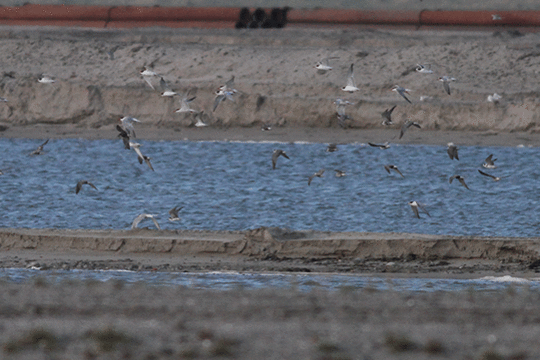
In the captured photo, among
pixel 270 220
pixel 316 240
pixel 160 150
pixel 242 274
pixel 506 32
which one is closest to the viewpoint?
pixel 242 274

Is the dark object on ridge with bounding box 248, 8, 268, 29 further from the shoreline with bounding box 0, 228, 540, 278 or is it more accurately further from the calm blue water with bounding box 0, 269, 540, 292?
the calm blue water with bounding box 0, 269, 540, 292

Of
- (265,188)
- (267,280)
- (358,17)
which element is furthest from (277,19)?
(267,280)

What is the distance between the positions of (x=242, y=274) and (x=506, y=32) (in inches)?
1341

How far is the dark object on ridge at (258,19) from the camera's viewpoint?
1981 inches

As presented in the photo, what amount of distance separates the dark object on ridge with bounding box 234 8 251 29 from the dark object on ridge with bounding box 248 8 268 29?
0.74 ft

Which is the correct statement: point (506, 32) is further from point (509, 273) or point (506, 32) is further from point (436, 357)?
point (436, 357)

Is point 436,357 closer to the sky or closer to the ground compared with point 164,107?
closer to the sky

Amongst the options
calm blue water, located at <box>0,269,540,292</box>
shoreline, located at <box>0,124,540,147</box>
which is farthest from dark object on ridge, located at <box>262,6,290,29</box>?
calm blue water, located at <box>0,269,540,292</box>

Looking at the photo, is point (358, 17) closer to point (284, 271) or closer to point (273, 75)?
point (273, 75)

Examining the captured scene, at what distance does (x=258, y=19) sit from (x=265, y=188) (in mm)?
27652

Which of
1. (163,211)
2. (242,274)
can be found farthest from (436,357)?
(163,211)

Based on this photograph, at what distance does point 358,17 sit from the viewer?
49062mm

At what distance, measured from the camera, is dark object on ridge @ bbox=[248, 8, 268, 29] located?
50.3 meters

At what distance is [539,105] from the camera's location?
1341 inches
